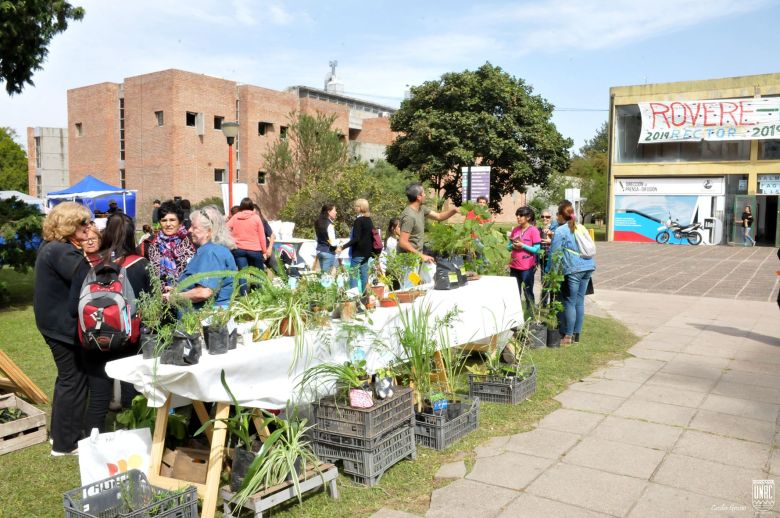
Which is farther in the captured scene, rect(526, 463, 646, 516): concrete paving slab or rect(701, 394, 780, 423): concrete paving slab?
rect(701, 394, 780, 423): concrete paving slab

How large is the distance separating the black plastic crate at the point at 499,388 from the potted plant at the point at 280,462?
2.13 meters

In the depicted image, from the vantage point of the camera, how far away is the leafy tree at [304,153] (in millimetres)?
33969

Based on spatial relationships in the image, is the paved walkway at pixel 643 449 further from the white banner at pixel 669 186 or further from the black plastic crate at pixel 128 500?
the white banner at pixel 669 186

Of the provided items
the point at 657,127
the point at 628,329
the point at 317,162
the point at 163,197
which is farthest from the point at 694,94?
the point at 163,197

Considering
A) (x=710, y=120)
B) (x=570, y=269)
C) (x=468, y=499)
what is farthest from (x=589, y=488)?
(x=710, y=120)

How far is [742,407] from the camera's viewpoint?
5328mm

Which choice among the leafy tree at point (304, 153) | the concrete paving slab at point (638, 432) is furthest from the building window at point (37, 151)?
the concrete paving slab at point (638, 432)

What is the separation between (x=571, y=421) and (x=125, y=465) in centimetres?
326

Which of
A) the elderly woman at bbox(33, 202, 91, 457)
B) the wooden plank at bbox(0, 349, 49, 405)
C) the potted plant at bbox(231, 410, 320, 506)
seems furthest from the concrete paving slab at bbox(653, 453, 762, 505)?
the wooden plank at bbox(0, 349, 49, 405)

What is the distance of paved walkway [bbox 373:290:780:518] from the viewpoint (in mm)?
3557

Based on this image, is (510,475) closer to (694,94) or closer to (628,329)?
(628,329)

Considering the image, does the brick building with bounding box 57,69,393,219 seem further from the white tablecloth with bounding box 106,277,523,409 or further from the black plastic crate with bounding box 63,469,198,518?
the black plastic crate with bounding box 63,469,198,518

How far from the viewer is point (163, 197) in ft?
114

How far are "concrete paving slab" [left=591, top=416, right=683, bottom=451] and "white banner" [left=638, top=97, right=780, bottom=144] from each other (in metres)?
28.3
